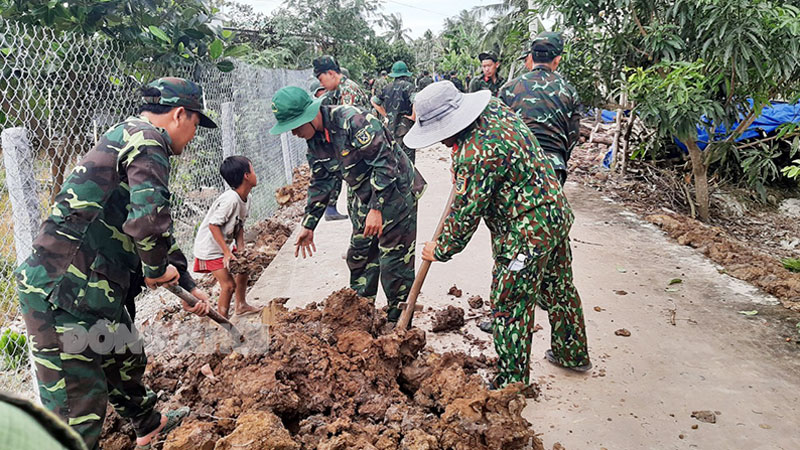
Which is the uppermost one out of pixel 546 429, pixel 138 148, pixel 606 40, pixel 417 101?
pixel 606 40

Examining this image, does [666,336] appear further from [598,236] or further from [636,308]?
[598,236]

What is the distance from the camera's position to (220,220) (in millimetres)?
3812

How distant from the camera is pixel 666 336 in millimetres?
3842

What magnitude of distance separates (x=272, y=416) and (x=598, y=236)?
4856 millimetres

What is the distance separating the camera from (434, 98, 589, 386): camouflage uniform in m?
2.67

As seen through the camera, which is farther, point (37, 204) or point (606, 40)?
point (606, 40)

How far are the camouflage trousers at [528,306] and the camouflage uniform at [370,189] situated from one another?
0.89m

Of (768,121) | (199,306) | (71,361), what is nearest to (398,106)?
(768,121)

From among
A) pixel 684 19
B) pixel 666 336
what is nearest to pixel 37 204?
pixel 666 336

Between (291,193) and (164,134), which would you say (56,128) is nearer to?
(164,134)

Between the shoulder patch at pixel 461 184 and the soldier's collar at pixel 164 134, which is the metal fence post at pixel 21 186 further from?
the shoulder patch at pixel 461 184

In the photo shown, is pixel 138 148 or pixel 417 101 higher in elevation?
Result: pixel 417 101

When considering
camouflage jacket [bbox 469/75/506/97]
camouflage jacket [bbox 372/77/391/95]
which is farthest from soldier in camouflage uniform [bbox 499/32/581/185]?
camouflage jacket [bbox 372/77/391/95]

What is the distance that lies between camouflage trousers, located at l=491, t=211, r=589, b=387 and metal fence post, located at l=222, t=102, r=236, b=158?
3.53 metres
